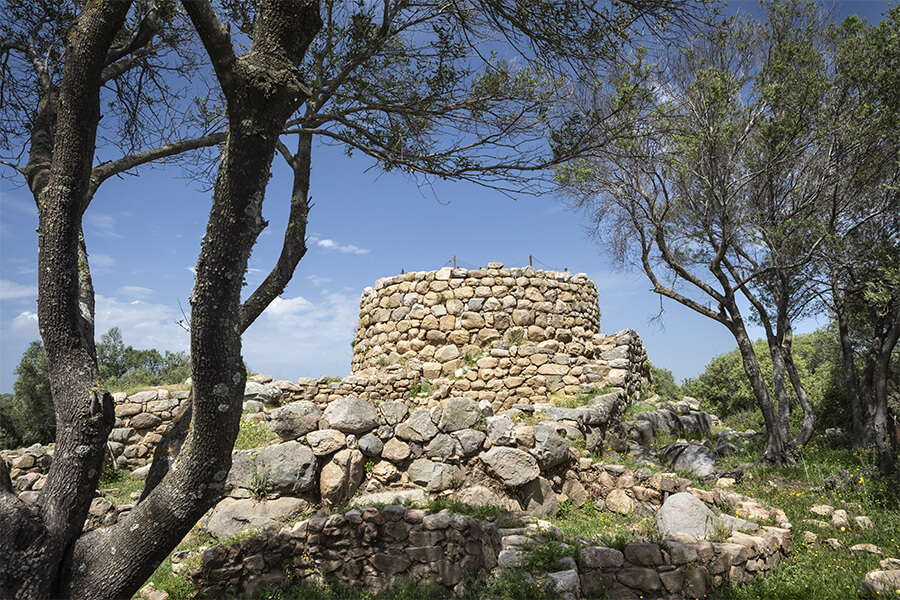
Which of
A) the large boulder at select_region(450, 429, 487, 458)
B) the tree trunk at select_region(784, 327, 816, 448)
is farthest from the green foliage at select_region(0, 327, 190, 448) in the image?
the tree trunk at select_region(784, 327, 816, 448)

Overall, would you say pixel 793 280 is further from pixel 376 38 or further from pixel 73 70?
pixel 73 70

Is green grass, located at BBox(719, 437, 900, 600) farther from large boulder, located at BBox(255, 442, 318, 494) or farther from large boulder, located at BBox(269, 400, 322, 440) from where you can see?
large boulder, located at BBox(269, 400, 322, 440)

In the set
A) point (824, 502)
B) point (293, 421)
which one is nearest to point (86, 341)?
point (293, 421)

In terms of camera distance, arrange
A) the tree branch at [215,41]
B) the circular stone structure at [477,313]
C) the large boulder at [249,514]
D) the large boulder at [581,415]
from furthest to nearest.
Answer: the circular stone structure at [477,313], the large boulder at [581,415], the large boulder at [249,514], the tree branch at [215,41]

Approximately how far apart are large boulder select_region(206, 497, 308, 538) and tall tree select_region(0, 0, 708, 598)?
2600 mm

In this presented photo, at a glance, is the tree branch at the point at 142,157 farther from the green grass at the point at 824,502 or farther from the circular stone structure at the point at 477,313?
the circular stone structure at the point at 477,313

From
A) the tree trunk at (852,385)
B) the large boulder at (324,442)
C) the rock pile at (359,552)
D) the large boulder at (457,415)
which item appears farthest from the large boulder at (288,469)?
the tree trunk at (852,385)

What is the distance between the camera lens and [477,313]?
481 inches

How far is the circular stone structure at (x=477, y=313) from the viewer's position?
1211 cm

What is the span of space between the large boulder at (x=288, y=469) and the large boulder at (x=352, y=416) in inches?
19.4

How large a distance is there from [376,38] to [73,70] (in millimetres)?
2530

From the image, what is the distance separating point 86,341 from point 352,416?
3280mm

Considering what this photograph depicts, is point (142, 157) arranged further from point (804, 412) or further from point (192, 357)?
point (804, 412)

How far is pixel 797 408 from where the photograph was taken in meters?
14.8
